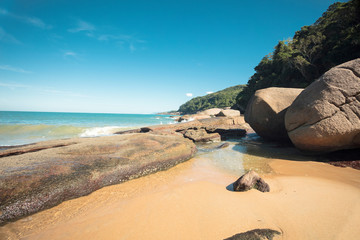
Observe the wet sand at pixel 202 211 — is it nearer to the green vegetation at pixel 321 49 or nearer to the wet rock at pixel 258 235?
the wet rock at pixel 258 235

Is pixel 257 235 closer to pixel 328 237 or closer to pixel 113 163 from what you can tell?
pixel 328 237

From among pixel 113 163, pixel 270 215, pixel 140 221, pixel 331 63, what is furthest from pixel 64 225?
pixel 331 63

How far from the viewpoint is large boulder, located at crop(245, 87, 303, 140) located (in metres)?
7.45

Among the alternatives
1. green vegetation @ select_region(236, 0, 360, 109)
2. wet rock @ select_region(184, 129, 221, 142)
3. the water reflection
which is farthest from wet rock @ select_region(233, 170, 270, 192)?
green vegetation @ select_region(236, 0, 360, 109)

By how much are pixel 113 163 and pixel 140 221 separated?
2.25 metres

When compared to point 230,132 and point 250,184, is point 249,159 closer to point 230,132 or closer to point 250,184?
point 250,184

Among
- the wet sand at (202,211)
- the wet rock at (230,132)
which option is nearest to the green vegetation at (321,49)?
the wet rock at (230,132)

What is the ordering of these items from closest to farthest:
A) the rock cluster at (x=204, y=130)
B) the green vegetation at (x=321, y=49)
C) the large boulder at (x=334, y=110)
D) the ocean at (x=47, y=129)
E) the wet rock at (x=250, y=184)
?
the wet rock at (x=250, y=184) → the large boulder at (x=334, y=110) → the rock cluster at (x=204, y=130) → the ocean at (x=47, y=129) → the green vegetation at (x=321, y=49)

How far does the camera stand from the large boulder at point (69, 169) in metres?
2.88

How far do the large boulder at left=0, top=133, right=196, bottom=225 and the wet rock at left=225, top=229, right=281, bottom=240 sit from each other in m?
3.22

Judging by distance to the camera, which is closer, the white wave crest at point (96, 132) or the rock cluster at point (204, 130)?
the rock cluster at point (204, 130)

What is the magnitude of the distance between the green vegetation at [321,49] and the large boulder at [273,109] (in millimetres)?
12587

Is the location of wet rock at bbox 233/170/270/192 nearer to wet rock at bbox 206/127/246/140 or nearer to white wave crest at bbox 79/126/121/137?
wet rock at bbox 206/127/246/140

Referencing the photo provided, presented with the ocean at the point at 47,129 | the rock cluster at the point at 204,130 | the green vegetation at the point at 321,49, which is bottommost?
the ocean at the point at 47,129
